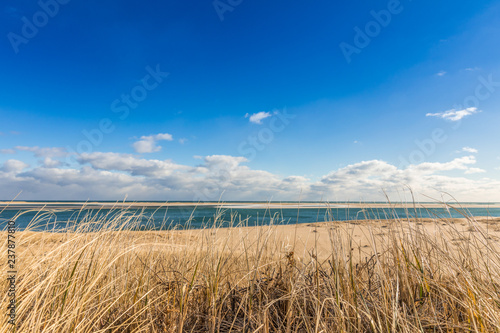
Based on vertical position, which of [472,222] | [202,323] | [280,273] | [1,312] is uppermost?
[472,222]

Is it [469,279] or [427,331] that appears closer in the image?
[427,331]

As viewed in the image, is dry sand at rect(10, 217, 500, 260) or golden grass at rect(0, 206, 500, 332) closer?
golden grass at rect(0, 206, 500, 332)

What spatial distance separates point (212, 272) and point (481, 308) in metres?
1.96

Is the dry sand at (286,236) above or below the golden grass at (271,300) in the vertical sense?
above

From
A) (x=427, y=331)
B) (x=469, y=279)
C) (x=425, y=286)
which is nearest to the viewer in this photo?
(x=427, y=331)

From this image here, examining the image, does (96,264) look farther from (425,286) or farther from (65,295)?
(425,286)

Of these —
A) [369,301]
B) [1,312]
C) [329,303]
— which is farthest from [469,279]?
[1,312]

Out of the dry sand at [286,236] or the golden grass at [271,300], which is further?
the dry sand at [286,236]

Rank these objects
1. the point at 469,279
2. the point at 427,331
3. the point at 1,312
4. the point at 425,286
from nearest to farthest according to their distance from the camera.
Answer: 1. the point at 1,312
2. the point at 427,331
3. the point at 469,279
4. the point at 425,286

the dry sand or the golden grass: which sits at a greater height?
the dry sand

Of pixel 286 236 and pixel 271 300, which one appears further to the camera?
pixel 286 236

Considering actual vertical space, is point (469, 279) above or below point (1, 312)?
above

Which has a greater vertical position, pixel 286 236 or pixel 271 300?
pixel 286 236

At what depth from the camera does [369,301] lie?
2.15 metres
